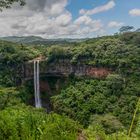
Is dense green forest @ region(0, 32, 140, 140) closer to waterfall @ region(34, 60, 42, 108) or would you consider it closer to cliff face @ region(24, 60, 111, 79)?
cliff face @ region(24, 60, 111, 79)

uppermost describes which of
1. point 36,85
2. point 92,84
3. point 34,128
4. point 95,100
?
point 34,128

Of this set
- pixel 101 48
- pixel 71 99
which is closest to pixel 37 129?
pixel 71 99

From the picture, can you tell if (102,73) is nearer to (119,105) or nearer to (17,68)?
(119,105)

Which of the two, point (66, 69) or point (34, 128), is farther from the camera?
point (66, 69)

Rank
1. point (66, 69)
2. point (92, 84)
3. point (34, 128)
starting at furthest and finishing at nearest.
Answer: point (66, 69), point (92, 84), point (34, 128)

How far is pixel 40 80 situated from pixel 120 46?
12069 mm

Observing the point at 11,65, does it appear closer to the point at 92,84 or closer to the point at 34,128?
the point at 92,84

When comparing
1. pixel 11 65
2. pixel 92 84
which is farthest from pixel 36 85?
pixel 92 84

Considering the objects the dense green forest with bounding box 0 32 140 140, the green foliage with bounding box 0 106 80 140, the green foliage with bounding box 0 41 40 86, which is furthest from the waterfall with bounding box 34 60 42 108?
the green foliage with bounding box 0 106 80 140

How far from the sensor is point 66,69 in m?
47.0

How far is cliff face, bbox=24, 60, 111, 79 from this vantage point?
4444 cm

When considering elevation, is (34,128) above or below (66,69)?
above

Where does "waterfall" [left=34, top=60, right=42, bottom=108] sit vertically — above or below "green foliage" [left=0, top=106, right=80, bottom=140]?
below

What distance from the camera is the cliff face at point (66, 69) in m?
44.4
